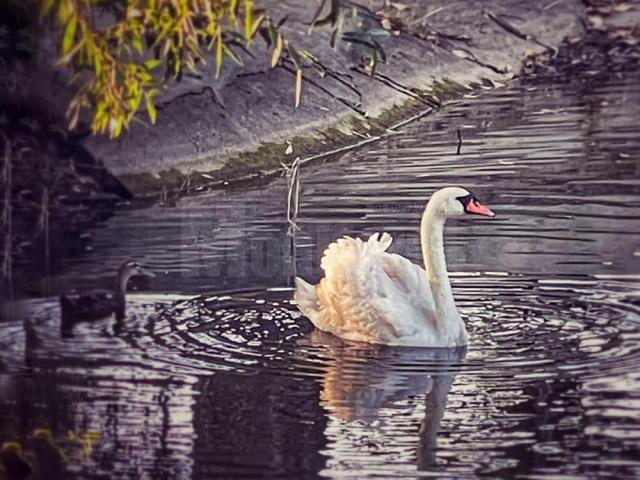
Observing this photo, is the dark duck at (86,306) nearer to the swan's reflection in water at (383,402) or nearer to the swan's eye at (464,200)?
the swan's reflection in water at (383,402)

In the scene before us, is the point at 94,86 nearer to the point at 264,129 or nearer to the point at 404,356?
the point at 264,129

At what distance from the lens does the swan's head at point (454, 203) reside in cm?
483

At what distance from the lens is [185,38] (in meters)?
4.18

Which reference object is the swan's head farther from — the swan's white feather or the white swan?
the swan's white feather

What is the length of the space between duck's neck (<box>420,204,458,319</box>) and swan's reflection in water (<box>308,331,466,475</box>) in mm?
161

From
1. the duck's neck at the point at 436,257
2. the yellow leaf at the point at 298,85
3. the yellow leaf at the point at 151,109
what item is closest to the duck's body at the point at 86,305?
the yellow leaf at the point at 151,109

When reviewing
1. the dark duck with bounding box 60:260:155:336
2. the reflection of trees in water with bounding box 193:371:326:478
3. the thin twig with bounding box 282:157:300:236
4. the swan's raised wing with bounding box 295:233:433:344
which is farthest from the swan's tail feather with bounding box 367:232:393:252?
the dark duck with bounding box 60:260:155:336

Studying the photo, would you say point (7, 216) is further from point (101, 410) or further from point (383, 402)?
point (383, 402)

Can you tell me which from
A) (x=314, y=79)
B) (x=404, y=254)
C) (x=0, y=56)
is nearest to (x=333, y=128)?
(x=314, y=79)

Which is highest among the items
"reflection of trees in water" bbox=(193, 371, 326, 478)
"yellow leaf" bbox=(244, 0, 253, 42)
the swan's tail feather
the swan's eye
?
"yellow leaf" bbox=(244, 0, 253, 42)

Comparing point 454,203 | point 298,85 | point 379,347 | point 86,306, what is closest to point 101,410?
point 86,306

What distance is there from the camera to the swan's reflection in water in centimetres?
411

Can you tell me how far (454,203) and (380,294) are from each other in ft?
1.08

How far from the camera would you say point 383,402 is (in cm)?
439
